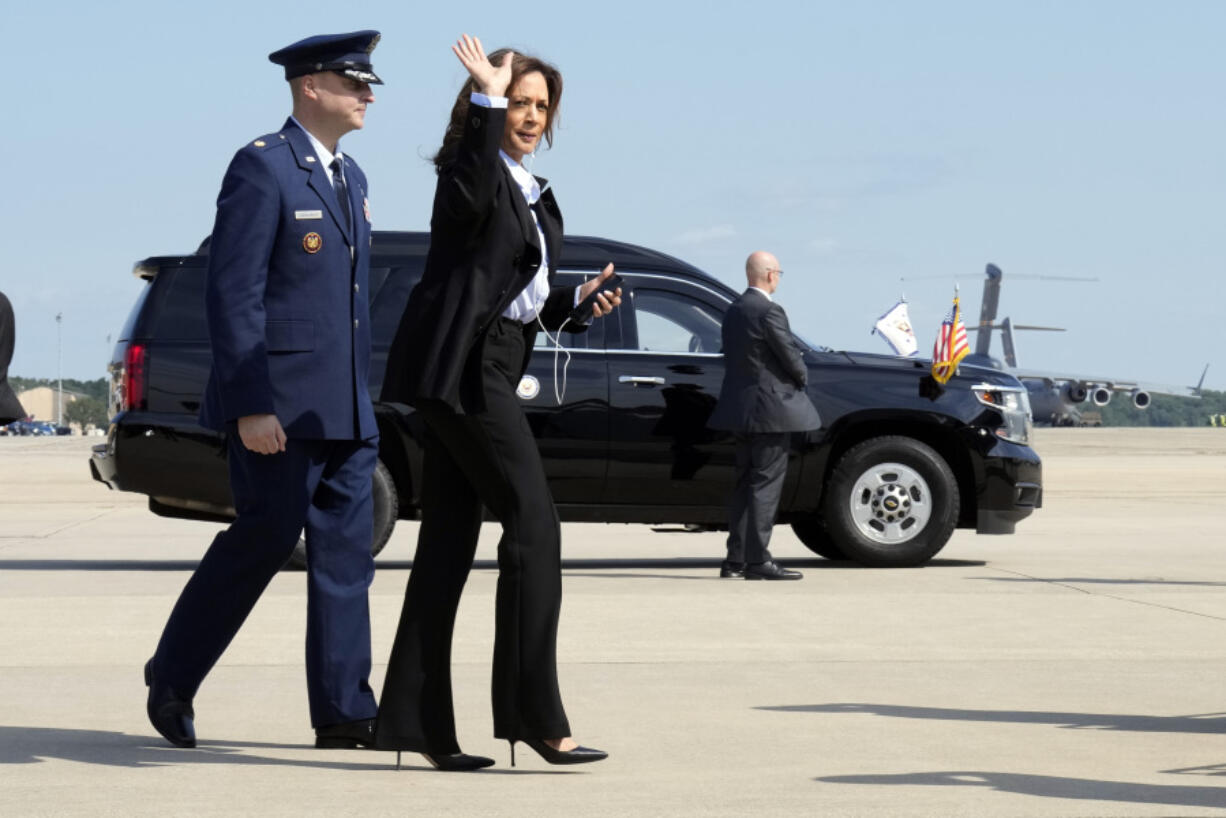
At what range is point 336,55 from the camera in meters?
5.41

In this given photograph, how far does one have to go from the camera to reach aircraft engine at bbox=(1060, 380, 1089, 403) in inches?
3300

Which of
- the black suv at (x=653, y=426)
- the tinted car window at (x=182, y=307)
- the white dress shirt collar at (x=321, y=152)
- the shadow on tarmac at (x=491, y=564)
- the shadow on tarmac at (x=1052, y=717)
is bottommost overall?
the shadow on tarmac at (x=491, y=564)

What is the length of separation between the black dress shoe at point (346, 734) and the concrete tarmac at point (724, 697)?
39mm

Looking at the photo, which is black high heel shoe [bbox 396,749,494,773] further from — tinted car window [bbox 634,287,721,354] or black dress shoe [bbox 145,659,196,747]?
tinted car window [bbox 634,287,721,354]

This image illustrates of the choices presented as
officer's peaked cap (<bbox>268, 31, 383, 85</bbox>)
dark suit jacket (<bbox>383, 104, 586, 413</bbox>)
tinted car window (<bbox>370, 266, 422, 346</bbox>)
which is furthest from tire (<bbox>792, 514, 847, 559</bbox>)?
dark suit jacket (<bbox>383, 104, 586, 413</bbox>)

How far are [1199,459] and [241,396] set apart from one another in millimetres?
39649

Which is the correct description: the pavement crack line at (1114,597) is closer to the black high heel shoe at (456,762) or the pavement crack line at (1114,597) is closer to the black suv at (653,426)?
the black suv at (653,426)

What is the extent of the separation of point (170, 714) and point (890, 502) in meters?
7.02

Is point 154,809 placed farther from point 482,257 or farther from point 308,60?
point 308,60

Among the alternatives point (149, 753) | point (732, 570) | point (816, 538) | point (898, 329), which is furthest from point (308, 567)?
point (898, 329)

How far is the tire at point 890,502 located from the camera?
465 inches

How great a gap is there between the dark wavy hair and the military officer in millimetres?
377

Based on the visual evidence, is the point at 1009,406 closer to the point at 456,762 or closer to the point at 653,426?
the point at 653,426

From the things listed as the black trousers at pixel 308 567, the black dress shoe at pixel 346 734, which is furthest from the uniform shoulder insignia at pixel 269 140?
the black dress shoe at pixel 346 734
